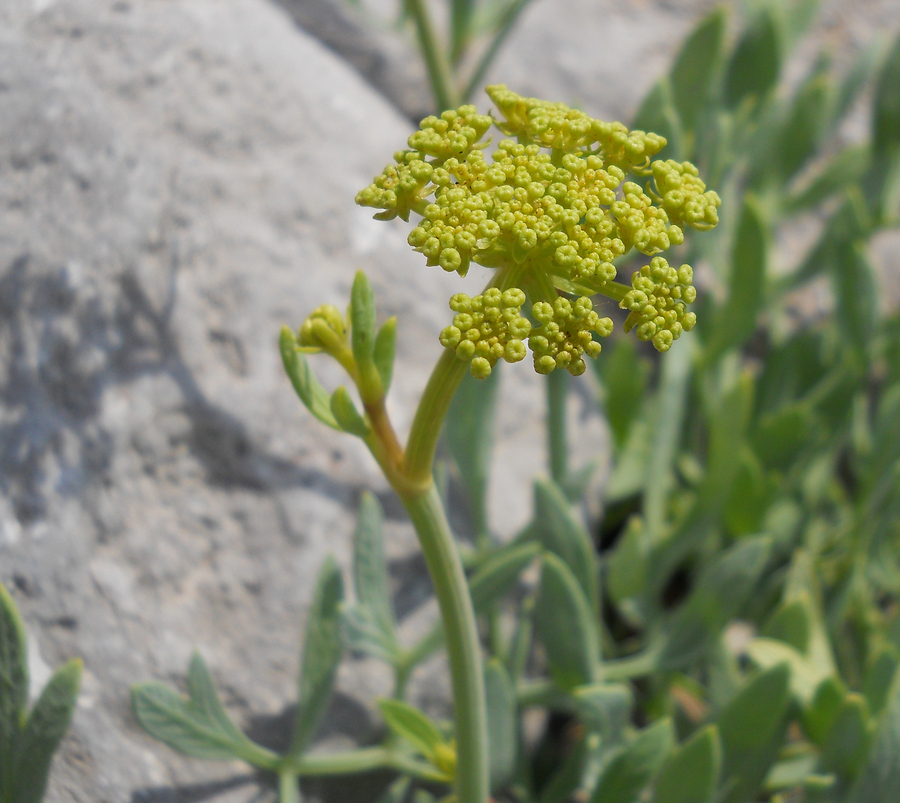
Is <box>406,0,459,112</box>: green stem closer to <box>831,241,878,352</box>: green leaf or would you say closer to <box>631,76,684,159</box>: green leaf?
<box>631,76,684,159</box>: green leaf

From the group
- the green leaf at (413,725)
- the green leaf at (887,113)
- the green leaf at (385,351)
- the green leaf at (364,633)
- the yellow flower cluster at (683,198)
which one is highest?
the green leaf at (887,113)

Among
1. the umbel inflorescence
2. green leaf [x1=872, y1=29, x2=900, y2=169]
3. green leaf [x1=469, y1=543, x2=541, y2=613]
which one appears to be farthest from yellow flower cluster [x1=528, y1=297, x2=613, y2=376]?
green leaf [x1=872, y1=29, x2=900, y2=169]

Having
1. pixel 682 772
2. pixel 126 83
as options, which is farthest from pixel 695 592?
pixel 126 83

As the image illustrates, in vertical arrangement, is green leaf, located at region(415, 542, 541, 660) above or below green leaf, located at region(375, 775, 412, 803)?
above

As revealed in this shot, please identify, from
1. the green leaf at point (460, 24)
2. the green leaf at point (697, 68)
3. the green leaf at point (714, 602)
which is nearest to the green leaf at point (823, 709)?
the green leaf at point (714, 602)

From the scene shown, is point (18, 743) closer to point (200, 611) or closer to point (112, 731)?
point (112, 731)

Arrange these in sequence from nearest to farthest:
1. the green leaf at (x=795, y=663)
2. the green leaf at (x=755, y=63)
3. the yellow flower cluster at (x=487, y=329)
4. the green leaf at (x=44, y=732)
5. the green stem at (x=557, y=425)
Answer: the yellow flower cluster at (x=487, y=329), the green leaf at (x=44, y=732), the green leaf at (x=795, y=663), the green stem at (x=557, y=425), the green leaf at (x=755, y=63)

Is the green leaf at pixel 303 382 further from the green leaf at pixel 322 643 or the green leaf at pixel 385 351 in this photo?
the green leaf at pixel 322 643

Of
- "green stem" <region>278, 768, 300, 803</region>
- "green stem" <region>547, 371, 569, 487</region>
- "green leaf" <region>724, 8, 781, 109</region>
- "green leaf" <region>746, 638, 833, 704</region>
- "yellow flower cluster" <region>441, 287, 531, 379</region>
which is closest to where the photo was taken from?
"yellow flower cluster" <region>441, 287, 531, 379</region>
